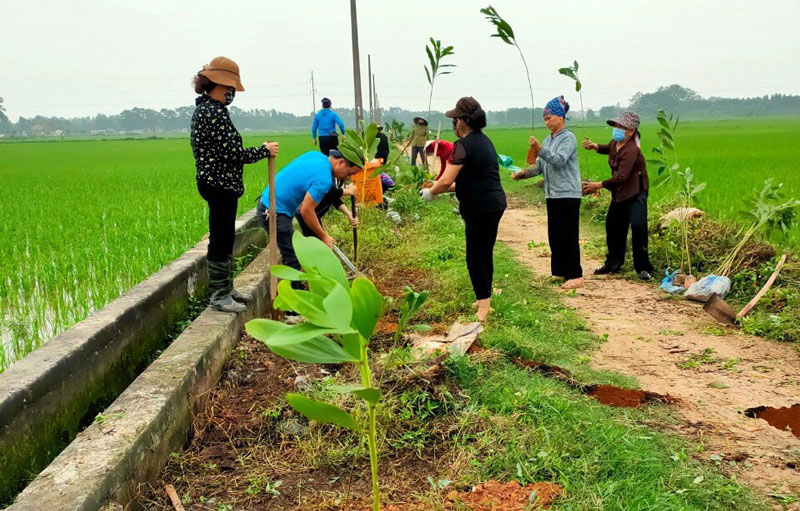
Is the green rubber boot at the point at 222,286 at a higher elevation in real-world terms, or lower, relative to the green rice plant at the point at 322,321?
lower

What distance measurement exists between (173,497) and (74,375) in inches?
41.3

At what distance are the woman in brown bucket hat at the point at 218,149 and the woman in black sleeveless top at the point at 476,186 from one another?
1174 mm

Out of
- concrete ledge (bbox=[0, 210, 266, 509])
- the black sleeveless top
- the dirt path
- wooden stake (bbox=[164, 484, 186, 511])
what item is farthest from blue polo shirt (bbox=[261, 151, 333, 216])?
wooden stake (bbox=[164, 484, 186, 511])

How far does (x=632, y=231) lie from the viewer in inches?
219

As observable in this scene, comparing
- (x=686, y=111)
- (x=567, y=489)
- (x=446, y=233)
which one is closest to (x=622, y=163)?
(x=446, y=233)

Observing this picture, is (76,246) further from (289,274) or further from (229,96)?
(289,274)

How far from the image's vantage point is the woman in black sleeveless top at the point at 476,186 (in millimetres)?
4180

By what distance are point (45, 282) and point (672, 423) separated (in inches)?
167

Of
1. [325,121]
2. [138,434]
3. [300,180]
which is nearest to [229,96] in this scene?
[300,180]

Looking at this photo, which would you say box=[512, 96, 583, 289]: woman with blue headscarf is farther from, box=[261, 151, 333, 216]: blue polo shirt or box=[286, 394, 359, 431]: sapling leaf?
box=[286, 394, 359, 431]: sapling leaf

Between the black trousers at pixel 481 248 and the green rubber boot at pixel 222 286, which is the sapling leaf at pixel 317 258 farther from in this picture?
the black trousers at pixel 481 248

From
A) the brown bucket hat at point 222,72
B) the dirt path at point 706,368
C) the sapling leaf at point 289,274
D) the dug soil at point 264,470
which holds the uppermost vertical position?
the brown bucket hat at point 222,72

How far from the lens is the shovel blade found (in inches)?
177

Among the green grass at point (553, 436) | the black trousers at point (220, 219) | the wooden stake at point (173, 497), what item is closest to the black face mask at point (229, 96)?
the black trousers at point (220, 219)
